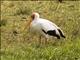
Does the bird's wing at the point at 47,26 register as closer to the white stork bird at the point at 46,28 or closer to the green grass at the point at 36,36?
the white stork bird at the point at 46,28

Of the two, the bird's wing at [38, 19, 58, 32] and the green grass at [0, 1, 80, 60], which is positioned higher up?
the bird's wing at [38, 19, 58, 32]

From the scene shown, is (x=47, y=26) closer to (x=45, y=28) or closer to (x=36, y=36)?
(x=45, y=28)

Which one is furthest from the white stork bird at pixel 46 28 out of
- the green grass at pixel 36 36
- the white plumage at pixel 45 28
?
the green grass at pixel 36 36

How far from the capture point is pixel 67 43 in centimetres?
830

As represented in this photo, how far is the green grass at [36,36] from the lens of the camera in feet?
24.9

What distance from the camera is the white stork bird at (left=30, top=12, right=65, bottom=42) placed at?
8.50 metres

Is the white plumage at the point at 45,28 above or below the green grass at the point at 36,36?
above

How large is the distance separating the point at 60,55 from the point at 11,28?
100 inches

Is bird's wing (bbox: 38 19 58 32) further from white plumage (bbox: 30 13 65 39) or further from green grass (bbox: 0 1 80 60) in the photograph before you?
green grass (bbox: 0 1 80 60)

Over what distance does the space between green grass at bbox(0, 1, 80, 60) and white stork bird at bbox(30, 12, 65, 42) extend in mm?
191

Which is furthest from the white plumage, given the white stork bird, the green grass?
the green grass

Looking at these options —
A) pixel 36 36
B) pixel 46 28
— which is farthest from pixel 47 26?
pixel 36 36

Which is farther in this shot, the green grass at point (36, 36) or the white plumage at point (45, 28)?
the white plumage at point (45, 28)

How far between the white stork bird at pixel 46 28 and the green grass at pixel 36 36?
191 millimetres
